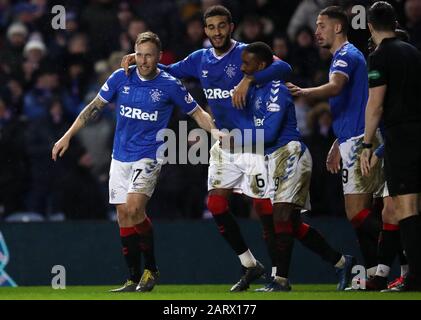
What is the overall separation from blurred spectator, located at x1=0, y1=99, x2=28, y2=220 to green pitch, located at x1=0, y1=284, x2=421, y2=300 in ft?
3.58

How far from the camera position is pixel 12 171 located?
11.4 meters

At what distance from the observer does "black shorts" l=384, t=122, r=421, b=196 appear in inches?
326

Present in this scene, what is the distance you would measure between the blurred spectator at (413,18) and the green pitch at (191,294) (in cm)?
260

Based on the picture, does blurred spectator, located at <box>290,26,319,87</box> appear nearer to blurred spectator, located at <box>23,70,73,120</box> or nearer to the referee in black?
blurred spectator, located at <box>23,70,73,120</box>

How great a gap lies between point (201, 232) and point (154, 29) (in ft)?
7.47

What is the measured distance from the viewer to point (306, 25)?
12.0 metres

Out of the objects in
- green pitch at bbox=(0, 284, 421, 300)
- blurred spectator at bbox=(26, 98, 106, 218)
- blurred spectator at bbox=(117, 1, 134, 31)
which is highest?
blurred spectator at bbox=(117, 1, 134, 31)

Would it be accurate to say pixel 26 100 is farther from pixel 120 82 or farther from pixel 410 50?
pixel 410 50

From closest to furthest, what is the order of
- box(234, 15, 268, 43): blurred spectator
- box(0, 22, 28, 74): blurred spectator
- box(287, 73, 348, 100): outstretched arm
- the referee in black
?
the referee in black
box(287, 73, 348, 100): outstretched arm
box(234, 15, 268, 43): blurred spectator
box(0, 22, 28, 74): blurred spectator

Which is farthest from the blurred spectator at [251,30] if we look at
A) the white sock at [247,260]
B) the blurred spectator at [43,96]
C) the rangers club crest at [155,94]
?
the white sock at [247,260]

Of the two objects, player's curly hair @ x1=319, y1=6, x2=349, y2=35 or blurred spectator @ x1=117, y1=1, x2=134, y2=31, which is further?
blurred spectator @ x1=117, y1=1, x2=134, y2=31

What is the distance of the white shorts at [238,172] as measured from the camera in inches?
377

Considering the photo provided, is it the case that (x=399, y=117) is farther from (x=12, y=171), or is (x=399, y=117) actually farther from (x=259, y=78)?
(x=12, y=171)

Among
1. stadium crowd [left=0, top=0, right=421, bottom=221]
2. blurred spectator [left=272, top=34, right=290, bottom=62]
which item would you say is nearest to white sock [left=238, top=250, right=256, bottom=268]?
stadium crowd [left=0, top=0, right=421, bottom=221]
